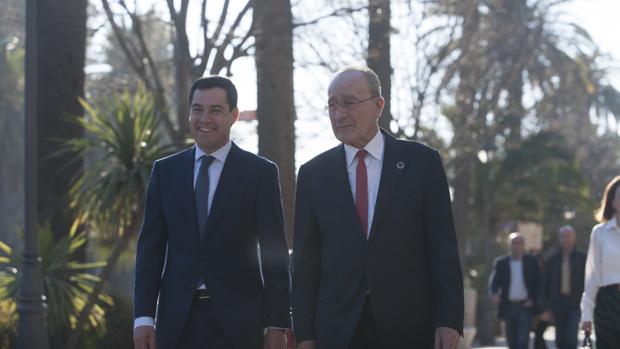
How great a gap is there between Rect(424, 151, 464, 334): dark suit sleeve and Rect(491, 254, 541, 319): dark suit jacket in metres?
11.0

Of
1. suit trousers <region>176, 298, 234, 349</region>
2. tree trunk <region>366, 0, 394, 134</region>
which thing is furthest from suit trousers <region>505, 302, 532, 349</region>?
suit trousers <region>176, 298, 234, 349</region>

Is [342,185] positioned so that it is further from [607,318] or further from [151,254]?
[607,318]

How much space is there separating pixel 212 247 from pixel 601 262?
161 inches

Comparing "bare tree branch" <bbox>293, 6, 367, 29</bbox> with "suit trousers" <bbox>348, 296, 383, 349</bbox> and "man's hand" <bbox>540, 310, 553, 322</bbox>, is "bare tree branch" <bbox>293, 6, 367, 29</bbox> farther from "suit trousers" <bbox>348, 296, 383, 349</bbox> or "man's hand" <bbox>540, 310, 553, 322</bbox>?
"suit trousers" <bbox>348, 296, 383, 349</bbox>

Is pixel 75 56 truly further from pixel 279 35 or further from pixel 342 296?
pixel 342 296

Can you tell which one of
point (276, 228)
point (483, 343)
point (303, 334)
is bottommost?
point (483, 343)

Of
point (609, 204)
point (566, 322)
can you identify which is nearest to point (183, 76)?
point (566, 322)

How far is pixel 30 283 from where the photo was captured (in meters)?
12.4

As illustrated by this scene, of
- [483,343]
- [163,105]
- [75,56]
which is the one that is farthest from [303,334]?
[483,343]

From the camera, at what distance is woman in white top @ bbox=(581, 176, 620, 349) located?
868cm

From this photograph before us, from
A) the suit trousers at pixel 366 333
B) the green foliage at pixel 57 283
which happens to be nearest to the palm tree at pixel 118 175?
the green foliage at pixel 57 283

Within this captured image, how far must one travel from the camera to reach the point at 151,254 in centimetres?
589

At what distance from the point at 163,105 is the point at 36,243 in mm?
3352

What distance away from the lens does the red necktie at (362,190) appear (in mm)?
5453
